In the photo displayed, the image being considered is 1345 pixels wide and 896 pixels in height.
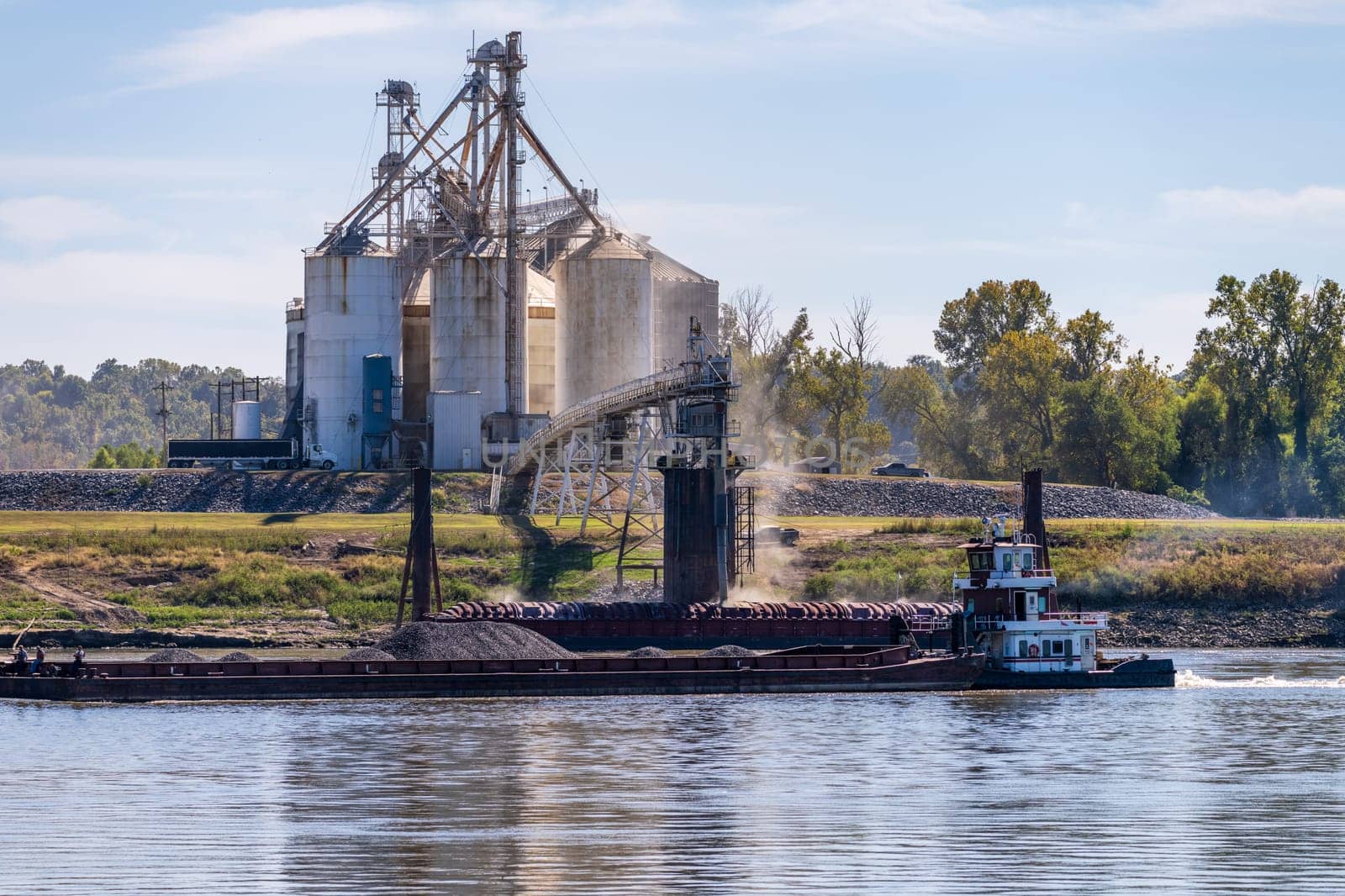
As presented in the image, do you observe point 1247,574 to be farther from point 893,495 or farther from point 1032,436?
point 1032,436

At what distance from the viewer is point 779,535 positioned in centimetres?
9844

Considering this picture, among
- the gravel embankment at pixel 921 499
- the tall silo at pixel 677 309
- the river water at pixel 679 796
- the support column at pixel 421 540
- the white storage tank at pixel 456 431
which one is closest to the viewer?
the river water at pixel 679 796

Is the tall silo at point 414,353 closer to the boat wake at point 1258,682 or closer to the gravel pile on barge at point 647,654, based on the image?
the gravel pile on barge at point 647,654

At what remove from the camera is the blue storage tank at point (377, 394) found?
114875 millimetres

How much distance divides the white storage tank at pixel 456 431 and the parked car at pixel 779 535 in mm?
22019

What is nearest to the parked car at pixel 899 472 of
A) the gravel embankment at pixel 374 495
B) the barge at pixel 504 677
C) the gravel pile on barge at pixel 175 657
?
the gravel embankment at pixel 374 495

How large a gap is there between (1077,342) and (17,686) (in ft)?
341

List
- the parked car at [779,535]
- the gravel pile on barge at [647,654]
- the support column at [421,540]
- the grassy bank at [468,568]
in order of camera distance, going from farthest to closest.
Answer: the parked car at [779,535], the grassy bank at [468,568], the support column at [421,540], the gravel pile on barge at [647,654]

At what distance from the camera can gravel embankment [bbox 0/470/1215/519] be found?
107062 mm

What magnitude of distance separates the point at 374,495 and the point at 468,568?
1660 centimetres

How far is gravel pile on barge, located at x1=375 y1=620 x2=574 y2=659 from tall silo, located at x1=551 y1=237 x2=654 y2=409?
5751 centimetres

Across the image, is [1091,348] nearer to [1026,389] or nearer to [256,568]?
[1026,389]

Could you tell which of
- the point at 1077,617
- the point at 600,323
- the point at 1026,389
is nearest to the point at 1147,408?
the point at 1026,389

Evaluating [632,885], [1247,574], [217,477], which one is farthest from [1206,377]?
[632,885]
